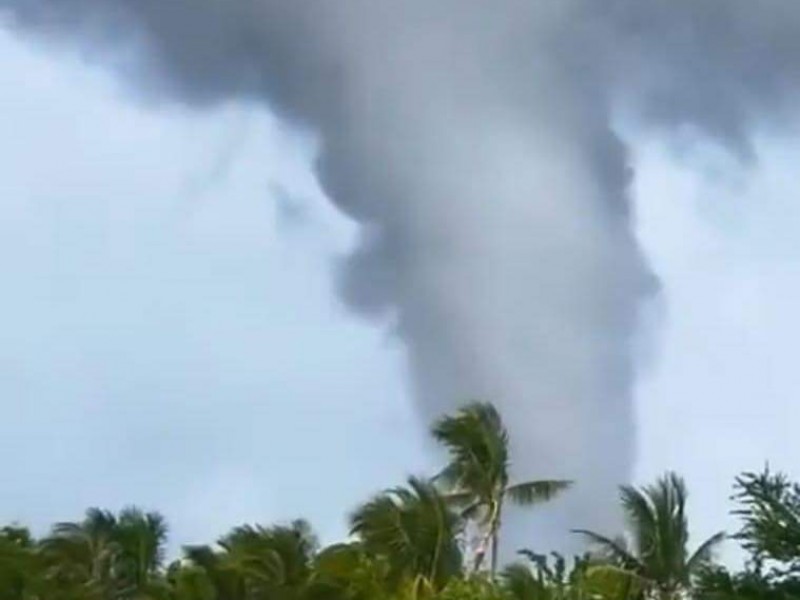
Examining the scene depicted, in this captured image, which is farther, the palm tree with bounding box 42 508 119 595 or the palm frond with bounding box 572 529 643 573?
the palm tree with bounding box 42 508 119 595

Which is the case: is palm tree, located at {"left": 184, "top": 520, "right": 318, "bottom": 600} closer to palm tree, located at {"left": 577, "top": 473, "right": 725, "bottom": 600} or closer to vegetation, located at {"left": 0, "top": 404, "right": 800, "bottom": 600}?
vegetation, located at {"left": 0, "top": 404, "right": 800, "bottom": 600}

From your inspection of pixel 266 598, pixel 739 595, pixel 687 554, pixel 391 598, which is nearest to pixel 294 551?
pixel 266 598

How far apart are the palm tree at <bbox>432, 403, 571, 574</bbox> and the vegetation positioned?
0.02 metres

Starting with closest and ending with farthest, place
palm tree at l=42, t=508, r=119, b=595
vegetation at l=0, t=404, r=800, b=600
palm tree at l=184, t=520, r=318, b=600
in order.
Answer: vegetation at l=0, t=404, r=800, b=600, palm tree at l=184, t=520, r=318, b=600, palm tree at l=42, t=508, r=119, b=595

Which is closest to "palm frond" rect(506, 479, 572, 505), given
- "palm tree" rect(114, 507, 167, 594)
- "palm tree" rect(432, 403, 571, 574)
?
"palm tree" rect(432, 403, 571, 574)

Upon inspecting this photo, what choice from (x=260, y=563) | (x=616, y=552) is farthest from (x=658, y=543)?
(x=260, y=563)

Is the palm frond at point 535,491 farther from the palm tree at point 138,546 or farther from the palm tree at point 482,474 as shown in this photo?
the palm tree at point 138,546

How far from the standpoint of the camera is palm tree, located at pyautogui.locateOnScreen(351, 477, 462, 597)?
35062mm

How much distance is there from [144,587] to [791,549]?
101 feet

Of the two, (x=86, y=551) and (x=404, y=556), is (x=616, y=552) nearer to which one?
(x=404, y=556)

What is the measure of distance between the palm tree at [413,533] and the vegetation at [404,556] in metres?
0.03

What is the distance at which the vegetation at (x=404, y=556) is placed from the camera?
97.1 feet

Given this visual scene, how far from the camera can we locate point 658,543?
30.9m

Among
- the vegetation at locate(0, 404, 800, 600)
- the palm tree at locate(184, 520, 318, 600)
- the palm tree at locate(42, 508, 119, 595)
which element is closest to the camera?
the vegetation at locate(0, 404, 800, 600)
